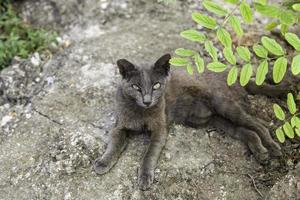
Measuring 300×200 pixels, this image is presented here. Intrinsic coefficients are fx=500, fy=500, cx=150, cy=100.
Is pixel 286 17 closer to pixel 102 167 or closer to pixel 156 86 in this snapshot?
pixel 156 86

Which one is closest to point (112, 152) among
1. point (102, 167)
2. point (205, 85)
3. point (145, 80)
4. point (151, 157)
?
point (102, 167)

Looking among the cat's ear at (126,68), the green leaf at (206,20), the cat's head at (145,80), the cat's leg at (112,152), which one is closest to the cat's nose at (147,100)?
the cat's head at (145,80)

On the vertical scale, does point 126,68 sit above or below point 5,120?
above

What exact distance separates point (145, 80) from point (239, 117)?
0.81 m

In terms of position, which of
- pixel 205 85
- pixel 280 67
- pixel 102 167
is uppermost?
pixel 280 67

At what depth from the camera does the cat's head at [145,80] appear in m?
3.83

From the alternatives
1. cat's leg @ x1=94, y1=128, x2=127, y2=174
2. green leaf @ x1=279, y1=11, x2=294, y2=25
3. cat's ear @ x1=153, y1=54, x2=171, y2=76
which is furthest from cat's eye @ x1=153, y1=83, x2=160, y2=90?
green leaf @ x1=279, y1=11, x2=294, y2=25

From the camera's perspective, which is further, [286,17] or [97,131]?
Result: [97,131]

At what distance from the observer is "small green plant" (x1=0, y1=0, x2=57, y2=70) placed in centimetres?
505

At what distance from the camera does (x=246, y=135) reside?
3947mm

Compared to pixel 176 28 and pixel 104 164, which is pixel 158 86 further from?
pixel 176 28

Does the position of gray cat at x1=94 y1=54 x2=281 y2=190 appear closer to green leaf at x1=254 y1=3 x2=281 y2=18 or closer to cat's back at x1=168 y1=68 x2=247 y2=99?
cat's back at x1=168 y1=68 x2=247 y2=99

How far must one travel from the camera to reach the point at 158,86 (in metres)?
3.89

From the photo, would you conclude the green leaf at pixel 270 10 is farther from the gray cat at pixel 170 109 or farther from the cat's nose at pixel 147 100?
the cat's nose at pixel 147 100
